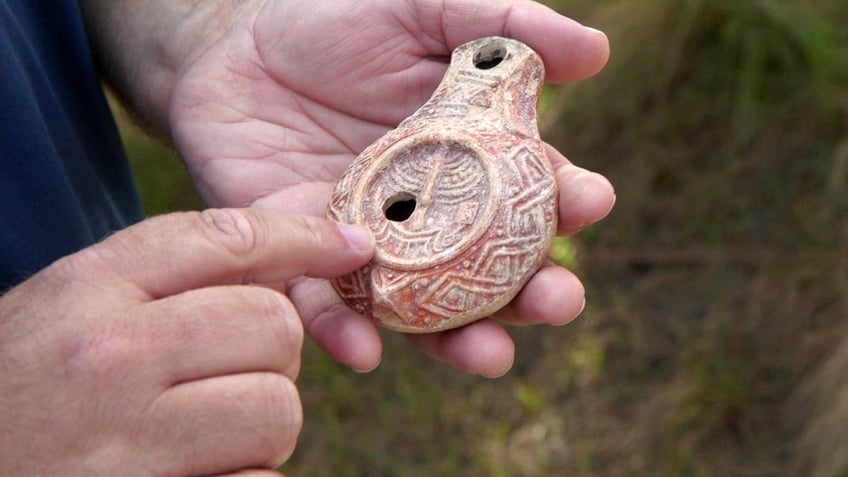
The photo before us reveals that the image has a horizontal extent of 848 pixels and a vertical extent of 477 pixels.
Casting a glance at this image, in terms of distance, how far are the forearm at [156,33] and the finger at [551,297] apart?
99 centimetres

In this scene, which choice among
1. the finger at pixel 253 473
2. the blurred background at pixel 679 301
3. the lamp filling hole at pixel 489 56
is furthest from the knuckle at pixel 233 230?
the blurred background at pixel 679 301

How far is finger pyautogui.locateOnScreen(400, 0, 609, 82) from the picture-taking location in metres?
1.91

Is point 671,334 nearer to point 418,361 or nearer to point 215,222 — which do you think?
point 418,361

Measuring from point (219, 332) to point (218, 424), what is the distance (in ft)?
0.41

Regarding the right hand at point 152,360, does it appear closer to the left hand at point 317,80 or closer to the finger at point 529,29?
the left hand at point 317,80

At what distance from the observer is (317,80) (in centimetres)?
203

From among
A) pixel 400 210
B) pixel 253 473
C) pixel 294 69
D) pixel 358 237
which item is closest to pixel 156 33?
pixel 294 69

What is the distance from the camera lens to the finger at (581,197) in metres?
1.70

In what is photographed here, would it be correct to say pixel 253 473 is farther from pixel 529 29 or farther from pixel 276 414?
pixel 529 29

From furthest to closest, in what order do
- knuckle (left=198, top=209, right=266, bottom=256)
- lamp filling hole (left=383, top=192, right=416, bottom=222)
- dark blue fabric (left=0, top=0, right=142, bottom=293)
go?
lamp filling hole (left=383, top=192, right=416, bottom=222)
dark blue fabric (left=0, top=0, right=142, bottom=293)
knuckle (left=198, top=209, right=266, bottom=256)

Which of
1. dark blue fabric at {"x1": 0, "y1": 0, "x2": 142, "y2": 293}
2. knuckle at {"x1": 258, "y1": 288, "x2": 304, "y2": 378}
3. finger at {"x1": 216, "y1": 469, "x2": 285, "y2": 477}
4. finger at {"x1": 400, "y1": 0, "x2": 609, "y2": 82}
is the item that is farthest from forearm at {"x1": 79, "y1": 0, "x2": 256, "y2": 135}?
finger at {"x1": 216, "y1": 469, "x2": 285, "y2": 477}

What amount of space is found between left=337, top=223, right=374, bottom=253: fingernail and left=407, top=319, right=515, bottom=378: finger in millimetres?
→ 250

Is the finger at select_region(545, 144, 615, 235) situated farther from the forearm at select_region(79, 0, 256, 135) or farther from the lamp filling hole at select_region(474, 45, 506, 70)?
the forearm at select_region(79, 0, 256, 135)

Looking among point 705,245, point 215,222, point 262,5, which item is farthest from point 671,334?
point 215,222
